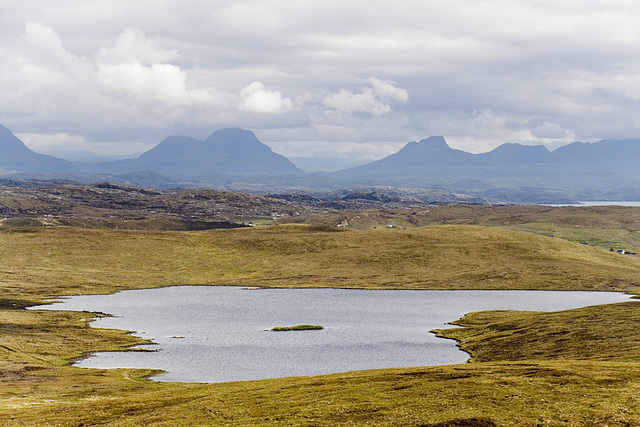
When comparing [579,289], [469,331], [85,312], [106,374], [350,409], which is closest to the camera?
[350,409]

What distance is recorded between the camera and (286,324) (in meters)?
139

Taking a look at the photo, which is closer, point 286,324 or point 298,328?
point 298,328

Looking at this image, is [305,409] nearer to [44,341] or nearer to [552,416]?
[552,416]

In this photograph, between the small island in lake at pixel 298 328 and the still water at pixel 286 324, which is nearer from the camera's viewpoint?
the still water at pixel 286 324

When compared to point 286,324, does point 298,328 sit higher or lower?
higher

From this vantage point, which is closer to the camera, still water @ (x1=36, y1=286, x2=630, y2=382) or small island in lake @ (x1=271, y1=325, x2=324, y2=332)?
still water @ (x1=36, y1=286, x2=630, y2=382)

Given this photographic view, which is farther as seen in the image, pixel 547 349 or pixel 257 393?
pixel 547 349

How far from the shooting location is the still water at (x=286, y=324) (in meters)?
99.5

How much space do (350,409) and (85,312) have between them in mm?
110625

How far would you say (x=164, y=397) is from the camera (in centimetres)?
6712

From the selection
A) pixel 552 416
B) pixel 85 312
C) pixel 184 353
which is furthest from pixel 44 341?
pixel 552 416

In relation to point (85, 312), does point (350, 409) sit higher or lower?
higher

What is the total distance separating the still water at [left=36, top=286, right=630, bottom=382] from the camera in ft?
326

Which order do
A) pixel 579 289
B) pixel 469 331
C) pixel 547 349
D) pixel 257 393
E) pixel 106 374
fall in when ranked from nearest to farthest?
pixel 257 393 < pixel 106 374 < pixel 547 349 < pixel 469 331 < pixel 579 289
